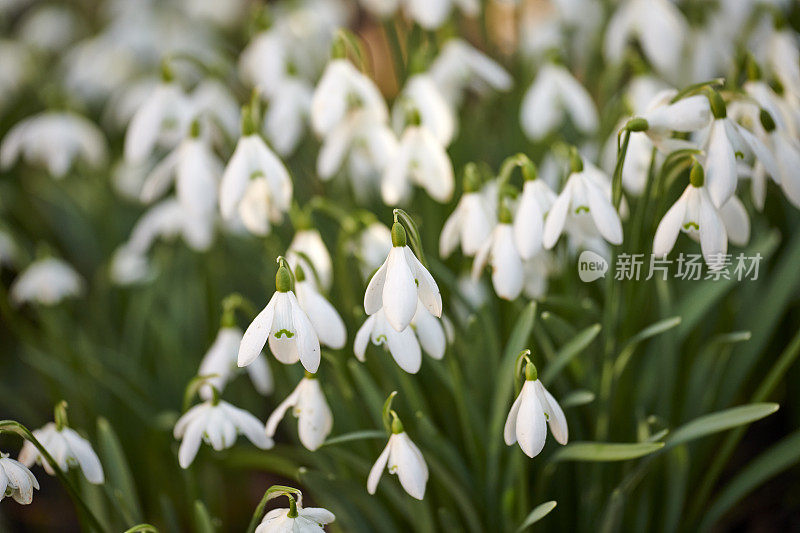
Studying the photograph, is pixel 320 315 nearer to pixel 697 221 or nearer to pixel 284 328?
pixel 284 328

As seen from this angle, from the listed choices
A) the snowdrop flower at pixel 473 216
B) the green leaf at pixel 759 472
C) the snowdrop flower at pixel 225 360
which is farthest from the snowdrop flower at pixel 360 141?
the green leaf at pixel 759 472

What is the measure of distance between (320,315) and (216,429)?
226 millimetres

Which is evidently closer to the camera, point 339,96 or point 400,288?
point 400,288

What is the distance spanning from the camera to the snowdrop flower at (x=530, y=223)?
1050 mm

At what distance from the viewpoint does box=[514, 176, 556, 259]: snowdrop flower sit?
3.44 feet

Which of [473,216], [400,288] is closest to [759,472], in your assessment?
[473,216]

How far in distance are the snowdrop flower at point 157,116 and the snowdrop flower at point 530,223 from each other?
0.79 meters

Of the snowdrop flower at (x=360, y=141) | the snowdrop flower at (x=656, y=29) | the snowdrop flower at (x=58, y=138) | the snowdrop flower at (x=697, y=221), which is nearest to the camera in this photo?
the snowdrop flower at (x=697, y=221)

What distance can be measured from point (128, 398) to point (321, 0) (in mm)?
1841

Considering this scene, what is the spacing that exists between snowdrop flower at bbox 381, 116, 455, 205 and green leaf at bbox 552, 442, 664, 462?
53 cm

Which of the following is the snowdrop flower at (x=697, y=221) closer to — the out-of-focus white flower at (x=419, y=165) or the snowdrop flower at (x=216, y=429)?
the out-of-focus white flower at (x=419, y=165)

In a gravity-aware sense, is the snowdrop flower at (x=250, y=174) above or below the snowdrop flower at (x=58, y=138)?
above

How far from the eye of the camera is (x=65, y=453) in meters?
1.03

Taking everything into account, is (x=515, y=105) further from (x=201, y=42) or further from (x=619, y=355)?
(x=201, y=42)
